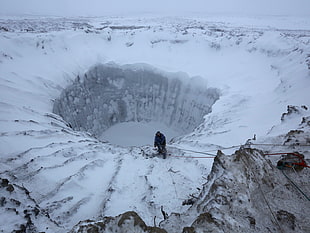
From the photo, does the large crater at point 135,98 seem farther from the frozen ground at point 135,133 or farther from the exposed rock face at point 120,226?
the exposed rock face at point 120,226

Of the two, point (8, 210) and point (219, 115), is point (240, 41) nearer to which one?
point (219, 115)

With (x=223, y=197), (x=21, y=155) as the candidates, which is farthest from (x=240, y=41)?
(x=21, y=155)

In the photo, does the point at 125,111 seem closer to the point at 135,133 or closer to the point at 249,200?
the point at 135,133

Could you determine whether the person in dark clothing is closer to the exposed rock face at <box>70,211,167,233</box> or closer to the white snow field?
the white snow field

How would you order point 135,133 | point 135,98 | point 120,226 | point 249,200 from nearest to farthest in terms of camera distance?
1. point 120,226
2. point 249,200
3. point 135,133
4. point 135,98

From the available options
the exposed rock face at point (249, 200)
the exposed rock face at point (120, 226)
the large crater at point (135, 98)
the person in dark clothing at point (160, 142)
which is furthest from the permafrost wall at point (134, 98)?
the exposed rock face at point (120, 226)

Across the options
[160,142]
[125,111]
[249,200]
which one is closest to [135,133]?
[125,111]
